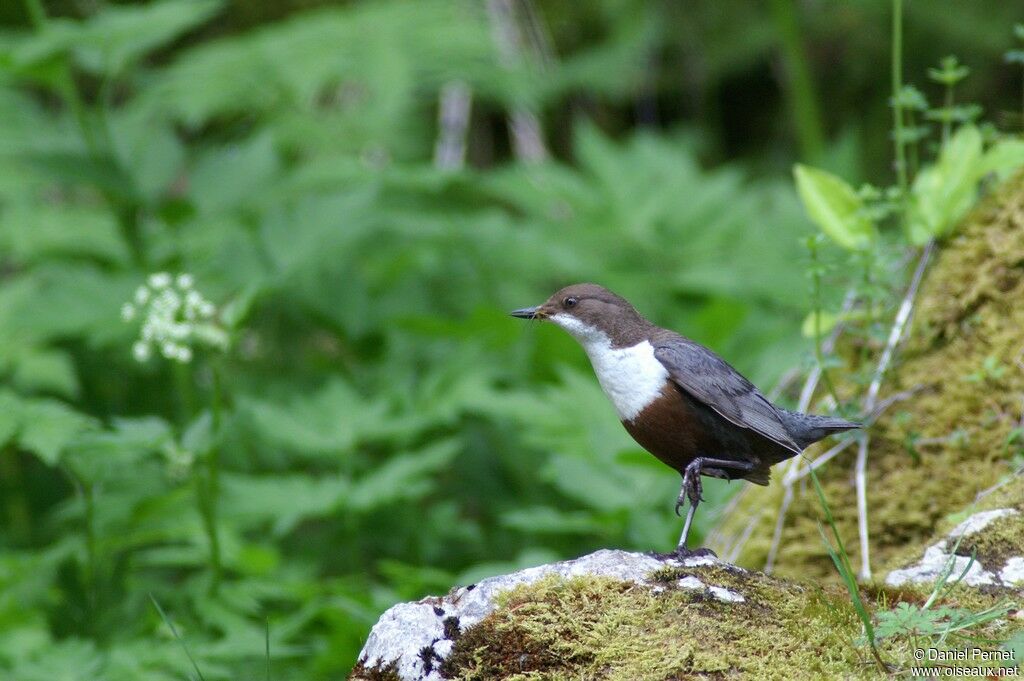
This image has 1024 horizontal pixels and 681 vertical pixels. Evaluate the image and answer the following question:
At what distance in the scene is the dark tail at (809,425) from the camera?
2.79m

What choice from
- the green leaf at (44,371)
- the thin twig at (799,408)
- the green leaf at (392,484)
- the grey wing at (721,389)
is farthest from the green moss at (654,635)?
the green leaf at (44,371)

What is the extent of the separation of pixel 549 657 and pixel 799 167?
83.8 inches

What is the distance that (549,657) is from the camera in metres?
2.12

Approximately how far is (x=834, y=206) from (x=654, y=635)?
1.97 metres

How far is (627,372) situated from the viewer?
2863mm

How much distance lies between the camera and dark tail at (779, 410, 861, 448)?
2.79 m

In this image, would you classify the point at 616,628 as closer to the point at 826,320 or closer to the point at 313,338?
the point at 826,320

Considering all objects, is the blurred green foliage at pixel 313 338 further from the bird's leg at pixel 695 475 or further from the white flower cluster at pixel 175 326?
the bird's leg at pixel 695 475

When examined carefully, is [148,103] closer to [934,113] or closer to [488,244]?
[488,244]

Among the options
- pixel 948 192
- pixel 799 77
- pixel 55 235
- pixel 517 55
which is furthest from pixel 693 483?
pixel 517 55

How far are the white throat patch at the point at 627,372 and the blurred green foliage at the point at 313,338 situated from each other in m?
0.87

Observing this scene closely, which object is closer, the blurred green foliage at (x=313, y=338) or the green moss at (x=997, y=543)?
the green moss at (x=997, y=543)

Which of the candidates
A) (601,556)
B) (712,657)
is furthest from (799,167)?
(712,657)

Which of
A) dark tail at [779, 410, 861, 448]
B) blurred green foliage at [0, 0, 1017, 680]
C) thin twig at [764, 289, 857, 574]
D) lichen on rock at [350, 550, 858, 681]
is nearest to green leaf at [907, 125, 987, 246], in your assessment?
thin twig at [764, 289, 857, 574]
